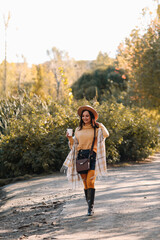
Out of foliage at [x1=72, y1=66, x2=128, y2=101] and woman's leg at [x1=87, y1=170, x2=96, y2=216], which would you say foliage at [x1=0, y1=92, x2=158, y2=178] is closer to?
woman's leg at [x1=87, y1=170, x2=96, y2=216]

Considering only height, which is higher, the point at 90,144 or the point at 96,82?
the point at 96,82

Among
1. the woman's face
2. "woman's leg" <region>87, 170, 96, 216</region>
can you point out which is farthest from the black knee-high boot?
the woman's face

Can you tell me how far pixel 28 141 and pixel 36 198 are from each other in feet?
12.1

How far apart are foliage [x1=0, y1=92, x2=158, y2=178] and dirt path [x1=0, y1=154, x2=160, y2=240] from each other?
4.59 feet

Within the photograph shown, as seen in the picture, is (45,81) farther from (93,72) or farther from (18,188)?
(18,188)

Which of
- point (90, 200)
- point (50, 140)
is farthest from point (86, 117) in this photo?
point (50, 140)

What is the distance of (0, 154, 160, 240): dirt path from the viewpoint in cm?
525

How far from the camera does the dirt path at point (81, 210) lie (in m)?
5.25

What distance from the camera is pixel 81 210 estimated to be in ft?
21.6

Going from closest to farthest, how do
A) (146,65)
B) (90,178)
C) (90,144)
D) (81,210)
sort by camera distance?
(90,178) → (90,144) → (81,210) → (146,65)

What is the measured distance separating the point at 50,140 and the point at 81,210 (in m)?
5.40

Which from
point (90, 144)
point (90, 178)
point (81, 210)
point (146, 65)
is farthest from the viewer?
point (146, 65)

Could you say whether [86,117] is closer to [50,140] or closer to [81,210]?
[81,210]

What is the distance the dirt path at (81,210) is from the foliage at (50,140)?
1400 millimetres
